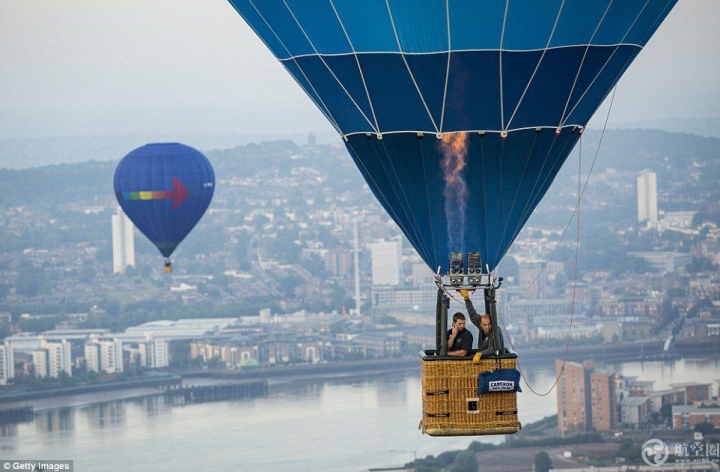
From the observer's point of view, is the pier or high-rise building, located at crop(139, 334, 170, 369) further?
high-rise building, located at crop(139, 334, 170, 369)

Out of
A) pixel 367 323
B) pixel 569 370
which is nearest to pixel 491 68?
pixel 569 370

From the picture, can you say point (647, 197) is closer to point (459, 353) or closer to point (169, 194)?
point (169, 194)

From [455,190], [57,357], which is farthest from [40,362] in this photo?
[455,190]

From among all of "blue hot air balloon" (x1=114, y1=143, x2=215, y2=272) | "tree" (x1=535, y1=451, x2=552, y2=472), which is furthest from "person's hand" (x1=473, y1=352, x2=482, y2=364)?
"tree" (x1=535, y1=451, x2=552, y2=472)

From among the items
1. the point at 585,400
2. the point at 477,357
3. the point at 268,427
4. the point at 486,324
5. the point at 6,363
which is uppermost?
the point at 486,324

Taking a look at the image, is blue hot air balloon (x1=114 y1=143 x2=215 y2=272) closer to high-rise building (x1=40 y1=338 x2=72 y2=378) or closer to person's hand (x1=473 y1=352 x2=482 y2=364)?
person's hand (x1=473 y1=352 x2=482 y2=364)

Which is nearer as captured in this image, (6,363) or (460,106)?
(460,106)

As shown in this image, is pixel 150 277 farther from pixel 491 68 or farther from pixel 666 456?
pixel 491 68

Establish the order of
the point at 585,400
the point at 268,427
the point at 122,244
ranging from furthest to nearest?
1. the point at 122,244
2. the point at 268,427
3. the point at 585,400
